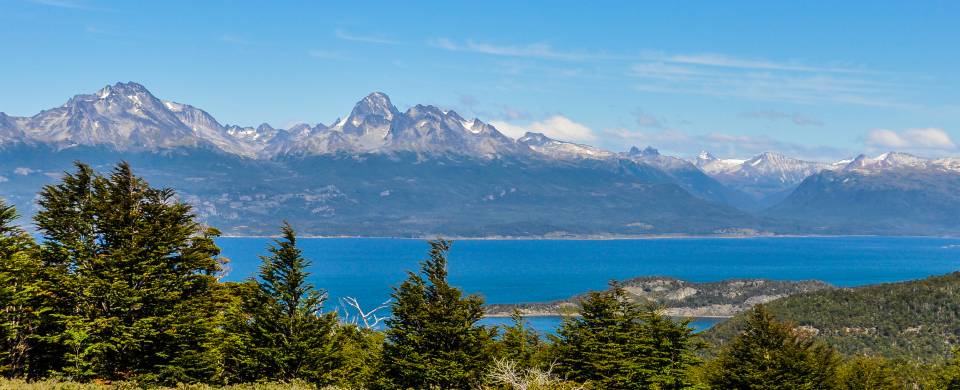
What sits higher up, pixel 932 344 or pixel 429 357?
pixel 429 357

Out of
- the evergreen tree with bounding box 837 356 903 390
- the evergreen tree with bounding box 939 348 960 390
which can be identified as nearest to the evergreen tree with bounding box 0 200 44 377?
the evergreen tree with bounding box 837 356 903 390

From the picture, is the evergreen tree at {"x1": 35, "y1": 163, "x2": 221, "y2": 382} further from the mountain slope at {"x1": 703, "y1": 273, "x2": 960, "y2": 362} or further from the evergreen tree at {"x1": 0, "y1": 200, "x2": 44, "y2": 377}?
the mountain slope at {"x1": 703, "y1": 273, "x2": 960, "y2": 362}

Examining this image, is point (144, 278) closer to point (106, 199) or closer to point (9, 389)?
point (106, 199)

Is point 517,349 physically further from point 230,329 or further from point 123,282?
point 123,282

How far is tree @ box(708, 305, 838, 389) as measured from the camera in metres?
60.4

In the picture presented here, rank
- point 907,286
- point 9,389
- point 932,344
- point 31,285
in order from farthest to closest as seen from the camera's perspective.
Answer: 1. point 907,286
2. point 932,344
3. point 31,285
4. point 9,389

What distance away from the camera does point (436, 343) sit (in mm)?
53562

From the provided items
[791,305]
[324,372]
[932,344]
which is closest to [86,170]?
[324,372]

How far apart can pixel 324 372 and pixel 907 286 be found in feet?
561

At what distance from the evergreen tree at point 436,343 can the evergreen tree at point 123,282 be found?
473 inches

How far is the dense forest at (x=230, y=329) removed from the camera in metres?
46.4

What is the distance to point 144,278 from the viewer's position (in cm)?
4856

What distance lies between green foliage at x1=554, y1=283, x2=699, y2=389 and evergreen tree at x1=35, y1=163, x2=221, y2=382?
24.6m

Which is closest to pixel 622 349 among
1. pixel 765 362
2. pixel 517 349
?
pixel 765 362
